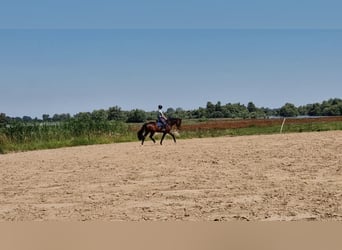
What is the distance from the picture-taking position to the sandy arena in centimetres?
771

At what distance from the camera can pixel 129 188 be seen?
34.0 ft

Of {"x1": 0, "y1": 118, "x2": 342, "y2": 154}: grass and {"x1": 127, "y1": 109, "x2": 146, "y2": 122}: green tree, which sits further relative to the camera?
{"x1": 127, "y1": 109, "x2": 146, "y2": 122}: green tree

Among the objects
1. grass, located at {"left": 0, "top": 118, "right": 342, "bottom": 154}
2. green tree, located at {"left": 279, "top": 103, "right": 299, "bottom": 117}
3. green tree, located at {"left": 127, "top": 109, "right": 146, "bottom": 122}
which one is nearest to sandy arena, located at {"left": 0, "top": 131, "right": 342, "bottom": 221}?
grass, located at {"left": 0, "top": 118, "right": 342, "bottom": 154}

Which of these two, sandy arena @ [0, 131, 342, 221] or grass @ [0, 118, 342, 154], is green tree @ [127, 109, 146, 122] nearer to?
grass @ [0, 118, 342, 154]

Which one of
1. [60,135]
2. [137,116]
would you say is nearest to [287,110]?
[137,116]

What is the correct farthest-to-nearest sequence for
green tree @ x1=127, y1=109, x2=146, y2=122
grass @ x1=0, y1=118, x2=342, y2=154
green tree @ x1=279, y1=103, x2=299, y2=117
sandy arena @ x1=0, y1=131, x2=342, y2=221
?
1. green tree @ x1=279, y1=103, x2=299, y2=117
2. green tree @ x1=127, y1=109, x2=146, y2=122
3. grass @ x1=0, y1=118, x2=342, y2=154
4. sandy arena @ x1=0, y1=131, x2=342, y2=221

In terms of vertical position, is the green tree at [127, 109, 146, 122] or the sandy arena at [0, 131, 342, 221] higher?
the green tree at [127, 109, 146, 122]

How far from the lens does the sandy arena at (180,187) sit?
7715mm

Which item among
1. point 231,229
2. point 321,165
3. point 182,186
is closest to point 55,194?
point 182,186

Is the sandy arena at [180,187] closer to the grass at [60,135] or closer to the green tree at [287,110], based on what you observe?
the grass at [60,135]

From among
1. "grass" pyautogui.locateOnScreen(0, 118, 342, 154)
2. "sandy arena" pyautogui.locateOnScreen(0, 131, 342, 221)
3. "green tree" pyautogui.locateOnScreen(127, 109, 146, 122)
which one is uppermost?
"green tree" pyautogui.locateOnScreen(127, 109, 146, 122)

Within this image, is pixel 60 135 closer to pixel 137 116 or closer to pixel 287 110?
pixel 137 116

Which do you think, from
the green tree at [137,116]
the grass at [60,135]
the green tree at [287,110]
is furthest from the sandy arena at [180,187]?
the green tree at [287,110]

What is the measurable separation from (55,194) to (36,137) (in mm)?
17096
